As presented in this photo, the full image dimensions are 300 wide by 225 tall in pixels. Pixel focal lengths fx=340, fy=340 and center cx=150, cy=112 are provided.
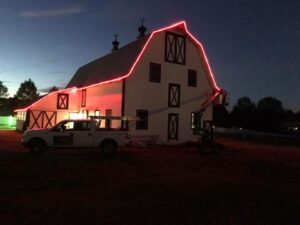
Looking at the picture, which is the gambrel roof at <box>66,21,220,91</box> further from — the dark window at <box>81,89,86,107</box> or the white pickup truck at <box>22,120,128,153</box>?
the white pickup truck at <box>22,120,128,153</box>

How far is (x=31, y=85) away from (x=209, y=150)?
94.1m

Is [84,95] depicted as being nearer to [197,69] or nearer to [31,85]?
[197,69]

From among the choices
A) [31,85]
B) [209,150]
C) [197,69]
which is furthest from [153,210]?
[31,85]

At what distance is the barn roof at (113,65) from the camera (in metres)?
25.4

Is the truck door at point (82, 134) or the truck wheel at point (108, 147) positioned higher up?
the truck door at point (82, 134)

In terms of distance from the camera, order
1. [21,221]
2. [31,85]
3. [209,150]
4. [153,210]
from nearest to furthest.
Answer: [21,221]
[153,210]
[209,150]
[31,85]

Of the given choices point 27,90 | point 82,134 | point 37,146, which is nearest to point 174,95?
point 82,134

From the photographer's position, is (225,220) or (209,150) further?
(209,150)

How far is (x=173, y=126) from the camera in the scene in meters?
26.7

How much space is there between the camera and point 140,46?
25.5 meters

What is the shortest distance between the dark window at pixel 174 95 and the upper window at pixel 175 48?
6.51 ft

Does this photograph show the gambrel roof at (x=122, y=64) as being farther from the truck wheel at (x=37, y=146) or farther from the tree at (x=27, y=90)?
the tree at (x=27, y=90)

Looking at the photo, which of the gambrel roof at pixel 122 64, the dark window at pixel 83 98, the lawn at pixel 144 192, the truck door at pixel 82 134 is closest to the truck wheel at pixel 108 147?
the truck door at pixel 82 134

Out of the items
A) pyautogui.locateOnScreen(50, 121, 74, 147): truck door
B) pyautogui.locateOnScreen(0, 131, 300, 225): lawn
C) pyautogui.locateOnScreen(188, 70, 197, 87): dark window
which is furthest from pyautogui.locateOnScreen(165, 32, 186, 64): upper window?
pyautogui.locateOnScreen(0, 131, 300, 225): lawn
